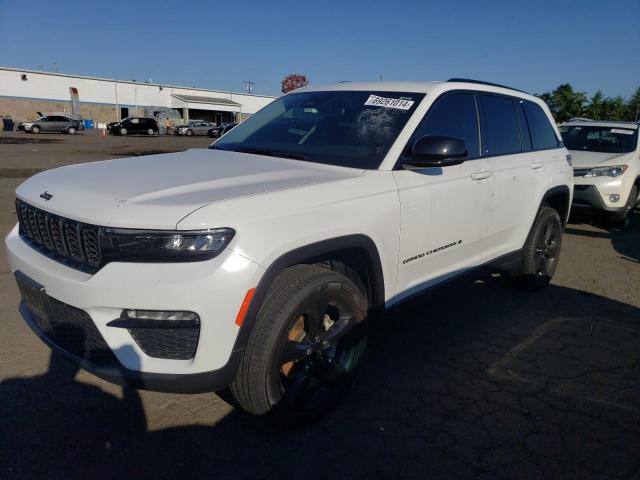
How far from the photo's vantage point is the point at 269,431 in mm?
2693

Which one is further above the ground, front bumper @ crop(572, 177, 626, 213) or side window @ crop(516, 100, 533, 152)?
side window @ crop(516, 100, 533, 152)

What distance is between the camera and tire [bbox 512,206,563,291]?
4.70 meters

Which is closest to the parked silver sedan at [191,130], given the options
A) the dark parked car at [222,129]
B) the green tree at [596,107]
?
the dark parked car at [222,129]

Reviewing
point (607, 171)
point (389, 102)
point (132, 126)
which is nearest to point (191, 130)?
point (132, 126)

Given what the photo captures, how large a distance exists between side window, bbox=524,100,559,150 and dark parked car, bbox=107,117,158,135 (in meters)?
41.5

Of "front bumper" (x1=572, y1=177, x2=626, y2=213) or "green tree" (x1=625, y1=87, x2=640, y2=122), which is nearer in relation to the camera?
"front bumper" (x1=572, y1=177, x2=626, y2=213)

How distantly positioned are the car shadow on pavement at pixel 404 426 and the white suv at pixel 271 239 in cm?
27

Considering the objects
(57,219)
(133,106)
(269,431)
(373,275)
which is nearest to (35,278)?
(57,219)

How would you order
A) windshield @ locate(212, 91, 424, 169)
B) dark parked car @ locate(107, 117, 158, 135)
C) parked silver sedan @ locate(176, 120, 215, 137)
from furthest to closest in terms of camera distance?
parked silver sedan @ locate(176, 120, 215, 137) → dark parked car @ locate(107, 117, 158, 135) → windshield @ locate(212, 91, 424, 169)

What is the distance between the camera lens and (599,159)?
8250 millimetres

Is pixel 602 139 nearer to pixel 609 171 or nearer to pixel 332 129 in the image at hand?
pixel 609 171

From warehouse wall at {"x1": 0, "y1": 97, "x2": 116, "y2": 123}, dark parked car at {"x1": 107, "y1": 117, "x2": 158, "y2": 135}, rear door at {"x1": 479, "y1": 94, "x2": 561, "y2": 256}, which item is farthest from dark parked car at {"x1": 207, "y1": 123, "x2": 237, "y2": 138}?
warehouse wall at {"x1": 0, "y1": 97, "x2": 116, "y2": 123}

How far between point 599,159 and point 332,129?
21.6 ft

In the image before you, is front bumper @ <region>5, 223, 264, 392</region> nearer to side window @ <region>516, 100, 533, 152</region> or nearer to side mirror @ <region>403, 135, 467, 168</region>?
side mirror @ <region>403, 135, 467, 168</region>
